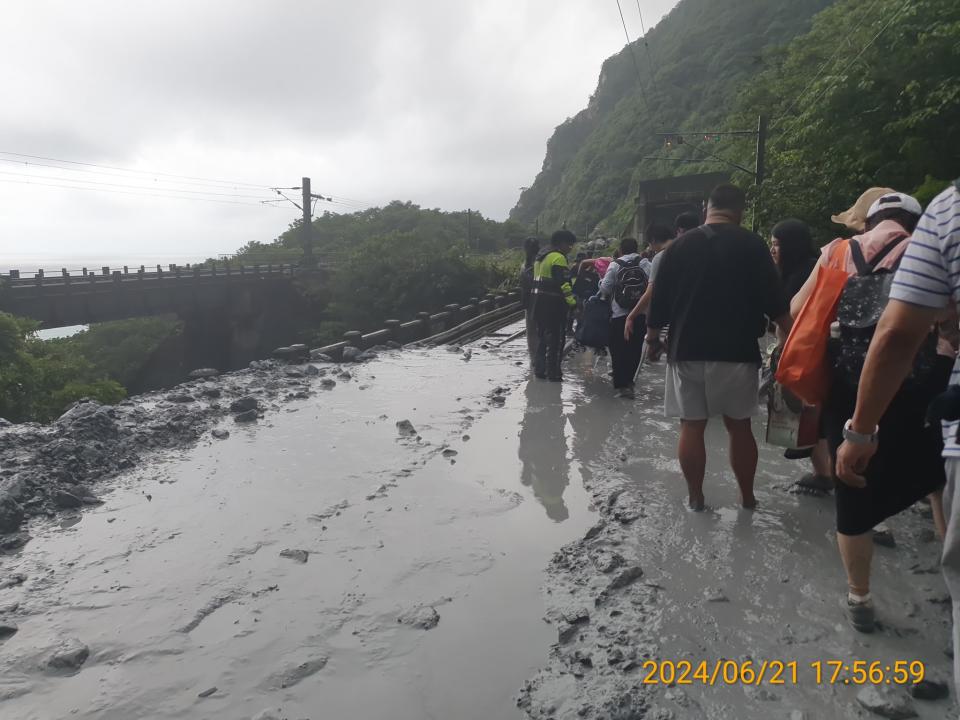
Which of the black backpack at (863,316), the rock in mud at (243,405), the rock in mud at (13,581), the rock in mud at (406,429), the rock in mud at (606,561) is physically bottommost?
the rock in mud at (606,561)

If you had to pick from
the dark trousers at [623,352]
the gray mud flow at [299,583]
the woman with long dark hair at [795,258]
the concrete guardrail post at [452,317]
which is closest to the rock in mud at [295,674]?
the gray mud flow at [299,583]

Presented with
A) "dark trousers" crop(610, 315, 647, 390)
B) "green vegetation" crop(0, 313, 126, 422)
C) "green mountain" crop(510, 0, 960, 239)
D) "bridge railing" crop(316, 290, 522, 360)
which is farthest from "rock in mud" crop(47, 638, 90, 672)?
"green vegetation" crop(0, 313, 126, 422)

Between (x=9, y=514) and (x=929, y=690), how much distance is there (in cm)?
462

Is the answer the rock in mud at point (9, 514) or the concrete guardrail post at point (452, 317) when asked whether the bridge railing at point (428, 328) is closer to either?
the concrete guardrail post at point (452, 317)

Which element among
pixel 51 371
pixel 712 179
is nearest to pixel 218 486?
pixel 51 371

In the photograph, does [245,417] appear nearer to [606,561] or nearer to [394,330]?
[606,561]

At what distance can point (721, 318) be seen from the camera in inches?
144

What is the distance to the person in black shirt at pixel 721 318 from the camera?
12.0ft

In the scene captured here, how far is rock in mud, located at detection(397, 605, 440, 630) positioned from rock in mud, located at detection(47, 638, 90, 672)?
1245mm

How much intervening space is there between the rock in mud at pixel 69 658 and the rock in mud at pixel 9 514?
1574mm

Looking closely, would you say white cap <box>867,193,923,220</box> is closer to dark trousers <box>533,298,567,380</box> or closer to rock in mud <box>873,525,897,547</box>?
rock in mud <box>873,525,897,547</box>

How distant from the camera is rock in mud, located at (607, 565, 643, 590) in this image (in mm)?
3051

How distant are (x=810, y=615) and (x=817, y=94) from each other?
1369 centimetres

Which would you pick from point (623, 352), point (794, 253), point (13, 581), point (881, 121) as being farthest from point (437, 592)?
point (881, 121)
